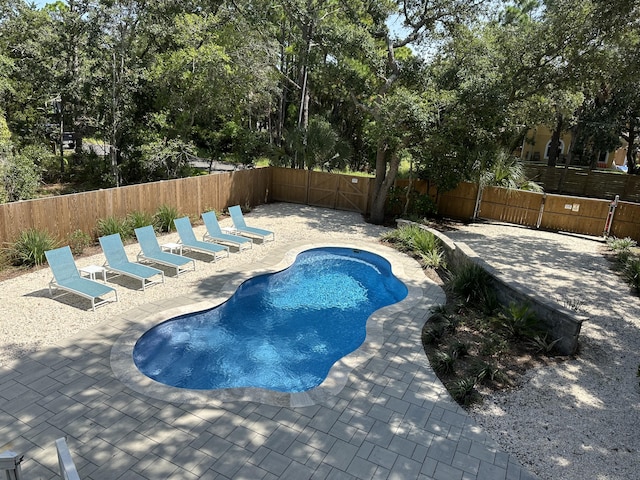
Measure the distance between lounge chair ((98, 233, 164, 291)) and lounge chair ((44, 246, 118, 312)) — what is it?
0.74 m

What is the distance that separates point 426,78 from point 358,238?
22.4 feet

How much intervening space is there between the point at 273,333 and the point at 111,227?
6.34 m

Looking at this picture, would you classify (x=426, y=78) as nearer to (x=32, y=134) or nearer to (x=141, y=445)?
(x=141, y=445)

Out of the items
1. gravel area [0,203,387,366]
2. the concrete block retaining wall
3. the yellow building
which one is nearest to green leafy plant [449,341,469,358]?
the concrete block retaining wall

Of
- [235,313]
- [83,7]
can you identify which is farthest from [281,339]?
[83,7]

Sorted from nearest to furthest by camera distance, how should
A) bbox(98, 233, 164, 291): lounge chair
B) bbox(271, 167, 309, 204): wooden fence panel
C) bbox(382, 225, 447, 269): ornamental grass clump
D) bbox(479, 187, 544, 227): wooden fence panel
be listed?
bbox(98, 233, 164, 291): lounge chair → bbox(382, 225, 447, 269): ornamental grass clump → bbox(479, 187, 544, 227): wooden fence panel → bbox(271, 167, 309, 204): wooden fence panel

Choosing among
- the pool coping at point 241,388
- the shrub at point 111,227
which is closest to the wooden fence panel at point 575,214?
the pool coping at point 241,388

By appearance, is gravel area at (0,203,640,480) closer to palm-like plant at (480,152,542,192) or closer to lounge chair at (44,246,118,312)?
lounge chair at (44,246,118,312)

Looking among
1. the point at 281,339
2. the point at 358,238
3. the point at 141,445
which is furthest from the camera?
the point at 358,238

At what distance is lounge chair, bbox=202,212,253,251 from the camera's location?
12656 mm

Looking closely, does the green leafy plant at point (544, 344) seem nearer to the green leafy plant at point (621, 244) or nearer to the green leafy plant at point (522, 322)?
the green leafy plant at point (522, 322)

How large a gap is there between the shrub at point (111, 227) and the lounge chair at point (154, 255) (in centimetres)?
147

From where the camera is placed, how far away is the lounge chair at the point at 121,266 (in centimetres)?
954

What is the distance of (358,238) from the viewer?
14523 mm
